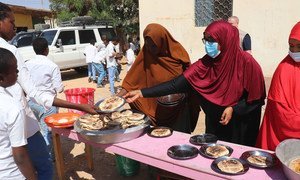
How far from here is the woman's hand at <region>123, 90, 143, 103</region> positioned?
3.07m

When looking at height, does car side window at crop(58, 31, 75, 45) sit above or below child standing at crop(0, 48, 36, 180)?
above

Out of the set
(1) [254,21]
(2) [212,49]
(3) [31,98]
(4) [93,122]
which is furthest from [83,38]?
(2) [212,49]

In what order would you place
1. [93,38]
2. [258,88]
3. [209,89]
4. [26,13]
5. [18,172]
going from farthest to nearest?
1. [26,13]
2. [93,38]
3. [209,89]
4. [258,88]
5. [18,172]

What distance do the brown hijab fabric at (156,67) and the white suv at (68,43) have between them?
8.38 meters

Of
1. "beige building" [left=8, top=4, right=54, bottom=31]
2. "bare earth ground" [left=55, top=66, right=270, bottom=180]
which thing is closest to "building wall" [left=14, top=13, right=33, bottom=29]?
"beige building" [left=8, top=4, right=54, bottom=31]

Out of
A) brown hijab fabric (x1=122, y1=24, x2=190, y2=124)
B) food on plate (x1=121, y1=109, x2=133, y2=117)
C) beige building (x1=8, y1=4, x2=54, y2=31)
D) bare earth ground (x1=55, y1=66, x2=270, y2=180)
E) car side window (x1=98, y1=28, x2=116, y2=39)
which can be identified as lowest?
bare earth ground (x1=55, y1=66, x2=270, y2=180)

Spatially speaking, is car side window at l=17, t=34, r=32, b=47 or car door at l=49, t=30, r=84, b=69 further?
car side window at l=17, t=34, r=32, b=47

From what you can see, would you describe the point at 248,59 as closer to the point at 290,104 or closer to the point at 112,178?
the point at 290,104

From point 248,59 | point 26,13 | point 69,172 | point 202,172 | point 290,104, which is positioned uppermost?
point 26,13

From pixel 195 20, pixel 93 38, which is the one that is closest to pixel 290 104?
pixel 195 20

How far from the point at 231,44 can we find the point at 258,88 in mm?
435

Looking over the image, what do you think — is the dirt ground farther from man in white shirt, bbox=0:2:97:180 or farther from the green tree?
the green tree

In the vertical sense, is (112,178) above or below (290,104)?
below

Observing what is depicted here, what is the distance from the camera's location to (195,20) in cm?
794
